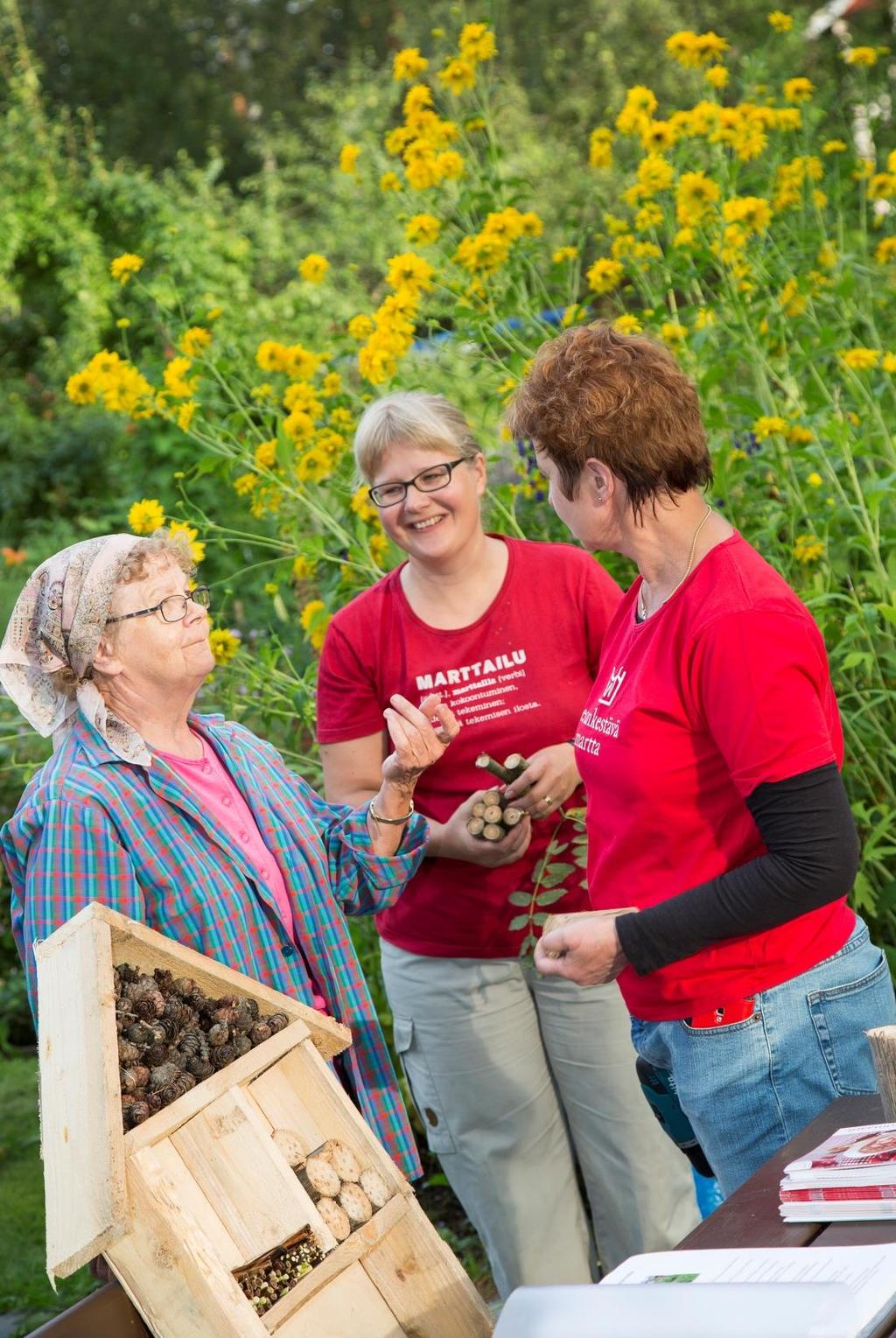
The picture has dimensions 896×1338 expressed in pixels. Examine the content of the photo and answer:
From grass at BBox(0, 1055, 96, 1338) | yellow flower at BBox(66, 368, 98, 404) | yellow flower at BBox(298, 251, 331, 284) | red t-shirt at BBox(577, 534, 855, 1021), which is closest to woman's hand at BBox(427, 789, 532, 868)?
red t-shirt at BBox(577, 534, 855, 1021)

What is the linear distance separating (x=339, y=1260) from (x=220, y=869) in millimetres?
688

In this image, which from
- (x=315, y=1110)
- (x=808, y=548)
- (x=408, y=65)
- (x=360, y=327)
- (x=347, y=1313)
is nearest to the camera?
(x=347, y=1313)

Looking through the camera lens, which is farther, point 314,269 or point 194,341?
point 314,269

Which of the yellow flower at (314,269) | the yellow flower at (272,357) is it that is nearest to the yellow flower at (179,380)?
the yellow flower at (272,357)

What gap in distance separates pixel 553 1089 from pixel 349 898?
2.27ft

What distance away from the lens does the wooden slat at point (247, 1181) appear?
1662mm

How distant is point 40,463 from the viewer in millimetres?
11875

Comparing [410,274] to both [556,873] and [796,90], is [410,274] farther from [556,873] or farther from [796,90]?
[556,873]

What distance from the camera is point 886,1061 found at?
5.32 ft

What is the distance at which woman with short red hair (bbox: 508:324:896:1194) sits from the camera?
1.73 m

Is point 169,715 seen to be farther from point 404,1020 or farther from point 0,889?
point 0,889

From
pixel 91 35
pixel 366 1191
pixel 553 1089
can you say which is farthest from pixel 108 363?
pixel 91 35

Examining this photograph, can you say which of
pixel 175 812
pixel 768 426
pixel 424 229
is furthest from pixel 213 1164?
pixel 424 229

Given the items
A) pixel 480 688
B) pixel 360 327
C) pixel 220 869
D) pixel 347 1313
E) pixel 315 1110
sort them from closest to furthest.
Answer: pixel 347 1313 < pixel 315 1110 < pixel 220 869 < pixel 480 688 < pixel 360 327
